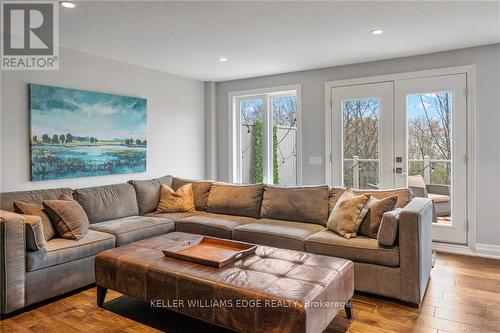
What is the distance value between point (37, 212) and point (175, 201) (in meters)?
Answer: 1.59

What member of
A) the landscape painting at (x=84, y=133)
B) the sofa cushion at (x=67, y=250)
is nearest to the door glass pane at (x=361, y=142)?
the landscape painting at (x=84, y=133)

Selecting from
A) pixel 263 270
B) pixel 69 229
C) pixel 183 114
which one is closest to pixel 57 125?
pixel 69 229

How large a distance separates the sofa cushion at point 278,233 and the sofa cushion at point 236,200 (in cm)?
39

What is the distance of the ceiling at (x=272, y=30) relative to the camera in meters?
2.80

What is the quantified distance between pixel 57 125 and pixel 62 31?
102 cm

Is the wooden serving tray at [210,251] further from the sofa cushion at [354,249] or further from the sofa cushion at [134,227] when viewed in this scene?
the sofa cushion at [134,227]

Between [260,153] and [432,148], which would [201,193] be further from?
[432,148]

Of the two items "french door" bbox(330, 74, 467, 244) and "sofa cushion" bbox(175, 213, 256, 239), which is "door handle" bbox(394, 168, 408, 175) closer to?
"french door" bbox(330, 74, 467, 244)

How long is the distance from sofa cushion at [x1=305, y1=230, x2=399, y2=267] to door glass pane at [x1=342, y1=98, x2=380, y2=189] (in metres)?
1.73

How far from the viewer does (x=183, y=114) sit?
548 centimetres

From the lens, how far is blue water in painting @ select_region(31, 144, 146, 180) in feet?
11.9

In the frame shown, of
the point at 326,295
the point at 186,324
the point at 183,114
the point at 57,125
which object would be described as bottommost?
the point at 186,324

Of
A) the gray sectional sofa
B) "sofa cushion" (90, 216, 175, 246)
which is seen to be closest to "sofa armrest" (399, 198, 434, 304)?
the gray sectional sofa

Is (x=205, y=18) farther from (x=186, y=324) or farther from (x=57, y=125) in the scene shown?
(x=186, y=324)
